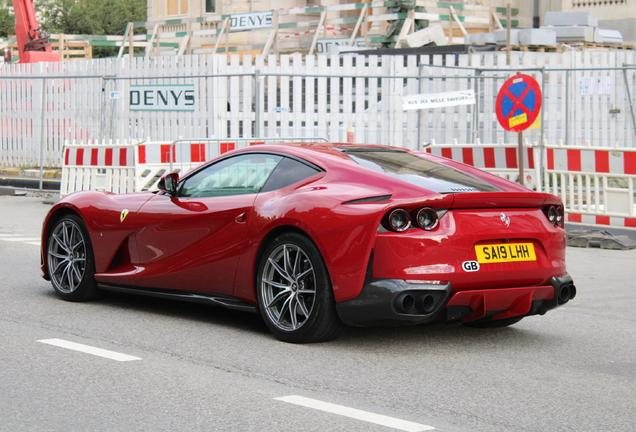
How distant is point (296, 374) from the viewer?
220 inches

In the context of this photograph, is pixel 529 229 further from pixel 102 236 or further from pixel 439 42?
pixel 439 42

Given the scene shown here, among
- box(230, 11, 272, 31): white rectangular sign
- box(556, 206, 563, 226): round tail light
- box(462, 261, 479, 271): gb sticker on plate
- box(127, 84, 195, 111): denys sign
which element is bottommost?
box(462, 261, 479, 271): gb sticker on plate

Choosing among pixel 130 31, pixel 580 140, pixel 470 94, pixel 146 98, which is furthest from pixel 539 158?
pixel 130 31

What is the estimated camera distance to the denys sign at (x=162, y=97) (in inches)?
829

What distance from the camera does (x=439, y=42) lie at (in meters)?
31.5

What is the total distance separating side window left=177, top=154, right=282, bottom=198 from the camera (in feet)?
22.4

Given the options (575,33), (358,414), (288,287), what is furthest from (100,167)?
(575,33)

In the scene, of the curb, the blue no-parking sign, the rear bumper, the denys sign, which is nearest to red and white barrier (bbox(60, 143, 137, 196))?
the denys sign

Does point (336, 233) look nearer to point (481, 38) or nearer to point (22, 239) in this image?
point (22, 239)

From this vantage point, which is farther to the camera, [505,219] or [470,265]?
[505,219]

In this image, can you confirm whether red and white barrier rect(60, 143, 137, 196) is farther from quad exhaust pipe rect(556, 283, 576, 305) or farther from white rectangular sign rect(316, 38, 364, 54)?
white rectangular sign rect(316, 38, 364, 54)

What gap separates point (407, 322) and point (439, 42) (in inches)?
1045

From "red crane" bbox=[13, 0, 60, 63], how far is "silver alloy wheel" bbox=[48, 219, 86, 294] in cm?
2159

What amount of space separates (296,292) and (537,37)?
791 inches
